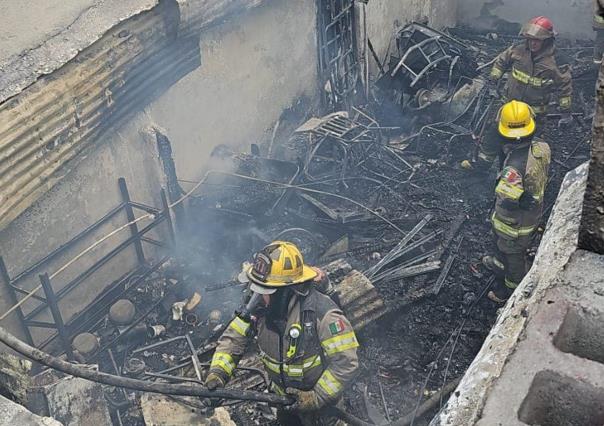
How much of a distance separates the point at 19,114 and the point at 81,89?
99cm

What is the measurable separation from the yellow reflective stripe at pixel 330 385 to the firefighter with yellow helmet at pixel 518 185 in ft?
11.0

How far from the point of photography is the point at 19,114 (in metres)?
6.08

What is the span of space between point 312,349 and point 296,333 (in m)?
0.34

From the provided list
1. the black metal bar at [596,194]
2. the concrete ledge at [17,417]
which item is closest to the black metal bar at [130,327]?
the concrete ledge at [17,417]

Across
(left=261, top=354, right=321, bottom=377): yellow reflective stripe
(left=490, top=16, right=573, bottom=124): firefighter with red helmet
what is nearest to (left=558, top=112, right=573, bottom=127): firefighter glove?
(left=490, top=16, right=573, bottom=124): firefighter with red helmet

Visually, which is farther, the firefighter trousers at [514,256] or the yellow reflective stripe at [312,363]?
the firefighter trousers at [514,256]

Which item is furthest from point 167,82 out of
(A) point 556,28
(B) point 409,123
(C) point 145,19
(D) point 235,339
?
(A) point 556,28

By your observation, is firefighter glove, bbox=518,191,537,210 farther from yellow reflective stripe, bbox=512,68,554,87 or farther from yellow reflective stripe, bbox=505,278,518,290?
yellow reflective stripe, bbox=512,68,554,87

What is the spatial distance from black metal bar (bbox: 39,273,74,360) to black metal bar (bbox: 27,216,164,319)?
18cm

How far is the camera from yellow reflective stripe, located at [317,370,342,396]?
17.3 feet

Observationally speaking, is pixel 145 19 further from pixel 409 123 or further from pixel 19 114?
pixel 409 123

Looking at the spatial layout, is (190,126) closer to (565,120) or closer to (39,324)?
(39,324)

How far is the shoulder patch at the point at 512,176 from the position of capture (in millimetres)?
7215

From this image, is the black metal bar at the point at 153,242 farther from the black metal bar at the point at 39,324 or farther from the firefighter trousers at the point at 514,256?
the firefighter trousers at the point at 514,256
